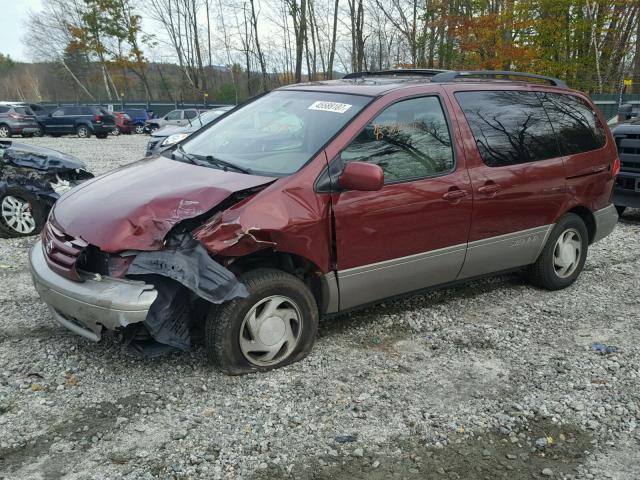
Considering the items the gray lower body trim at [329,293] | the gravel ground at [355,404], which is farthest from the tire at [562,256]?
the gray lower body trim at [329,293]

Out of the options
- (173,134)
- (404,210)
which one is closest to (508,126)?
(404,210)

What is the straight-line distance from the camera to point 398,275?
4.05 metres

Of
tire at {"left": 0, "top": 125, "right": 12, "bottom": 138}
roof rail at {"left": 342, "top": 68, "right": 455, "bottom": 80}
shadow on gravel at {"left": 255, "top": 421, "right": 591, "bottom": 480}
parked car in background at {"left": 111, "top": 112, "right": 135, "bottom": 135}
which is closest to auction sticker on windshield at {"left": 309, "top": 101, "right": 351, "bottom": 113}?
roof rail at {"left": 342, "top": 68, "right": 455, "bottom": 80}

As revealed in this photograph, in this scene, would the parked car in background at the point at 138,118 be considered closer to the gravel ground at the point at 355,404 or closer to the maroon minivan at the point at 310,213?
the gravel ground at the point at 355,404

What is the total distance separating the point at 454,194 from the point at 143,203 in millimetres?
2175

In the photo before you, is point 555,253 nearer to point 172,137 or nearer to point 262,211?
point 262,211

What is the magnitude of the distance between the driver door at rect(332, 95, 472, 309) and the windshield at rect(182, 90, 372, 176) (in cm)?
23

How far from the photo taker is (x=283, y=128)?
4113mm

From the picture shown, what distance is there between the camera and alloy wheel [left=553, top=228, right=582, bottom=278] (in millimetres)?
5176

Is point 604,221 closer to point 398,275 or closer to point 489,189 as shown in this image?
point 489,189

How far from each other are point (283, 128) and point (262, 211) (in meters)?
0.98

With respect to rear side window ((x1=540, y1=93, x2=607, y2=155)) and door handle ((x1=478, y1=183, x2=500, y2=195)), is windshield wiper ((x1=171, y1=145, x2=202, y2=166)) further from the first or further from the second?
rear side window ((x1=540, y1=93, x2=607, y2=155))

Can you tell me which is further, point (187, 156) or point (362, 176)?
point (187, 156)

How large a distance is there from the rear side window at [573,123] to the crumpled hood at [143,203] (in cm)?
288
